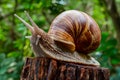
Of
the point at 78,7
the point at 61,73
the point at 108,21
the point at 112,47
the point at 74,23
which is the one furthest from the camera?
the point at 108,21

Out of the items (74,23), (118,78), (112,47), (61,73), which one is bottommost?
(118,78)

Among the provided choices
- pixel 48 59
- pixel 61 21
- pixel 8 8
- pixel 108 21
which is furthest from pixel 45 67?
pixel 108 21

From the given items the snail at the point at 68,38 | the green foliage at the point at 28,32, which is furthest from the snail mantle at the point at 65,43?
the green foliage at the point at 28,32

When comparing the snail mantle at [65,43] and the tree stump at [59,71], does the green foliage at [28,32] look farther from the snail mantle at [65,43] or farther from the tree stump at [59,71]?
the tree stump at [59,71]

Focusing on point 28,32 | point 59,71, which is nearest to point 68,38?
point 59,71

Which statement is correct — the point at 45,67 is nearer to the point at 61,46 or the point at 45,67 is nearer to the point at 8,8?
the point at 61,46

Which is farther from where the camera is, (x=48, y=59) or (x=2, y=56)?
(x=2, y=56)

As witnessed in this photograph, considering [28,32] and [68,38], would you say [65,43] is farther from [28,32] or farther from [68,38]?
[28,32]
